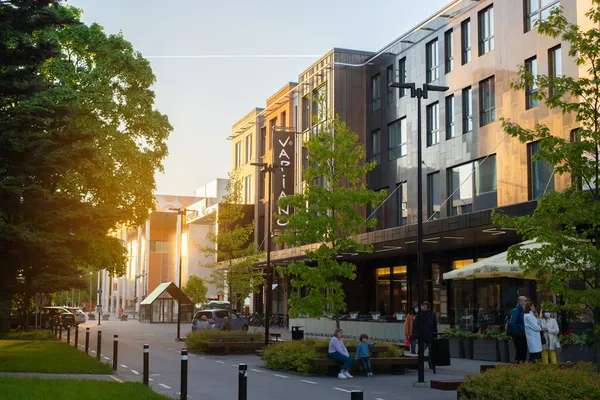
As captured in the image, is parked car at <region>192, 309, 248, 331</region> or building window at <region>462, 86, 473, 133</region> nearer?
building window at <region>462, 86, 473, 133</region>

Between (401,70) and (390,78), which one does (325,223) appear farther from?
(390,78)

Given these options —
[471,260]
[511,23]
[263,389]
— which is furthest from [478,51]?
[263,389]

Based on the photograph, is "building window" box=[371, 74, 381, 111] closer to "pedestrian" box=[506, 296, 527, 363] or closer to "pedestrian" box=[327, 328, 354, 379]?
"pedestrian" box=[327, 328, 354, 379]

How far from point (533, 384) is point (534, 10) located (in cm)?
2449

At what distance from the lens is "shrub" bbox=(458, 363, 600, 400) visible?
1109 cm

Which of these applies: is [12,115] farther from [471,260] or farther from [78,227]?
[471,260]

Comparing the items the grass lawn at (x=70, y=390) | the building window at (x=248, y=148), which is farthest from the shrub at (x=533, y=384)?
the building window at (x=248, y=148)

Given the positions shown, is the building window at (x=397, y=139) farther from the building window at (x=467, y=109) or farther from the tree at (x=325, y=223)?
the tree at (x=325, y=223)

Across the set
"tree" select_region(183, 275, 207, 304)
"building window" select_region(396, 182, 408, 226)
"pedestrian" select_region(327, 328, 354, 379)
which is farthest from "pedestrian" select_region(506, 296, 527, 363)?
"tree" select_region(183, 275, 207, 304)

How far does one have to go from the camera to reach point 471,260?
37.9 meters

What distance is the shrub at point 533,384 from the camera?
437 inches

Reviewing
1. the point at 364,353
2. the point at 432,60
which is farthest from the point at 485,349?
the point at 432,60

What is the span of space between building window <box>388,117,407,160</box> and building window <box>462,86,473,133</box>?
6.63 m

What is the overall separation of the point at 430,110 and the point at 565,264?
93.2ft
